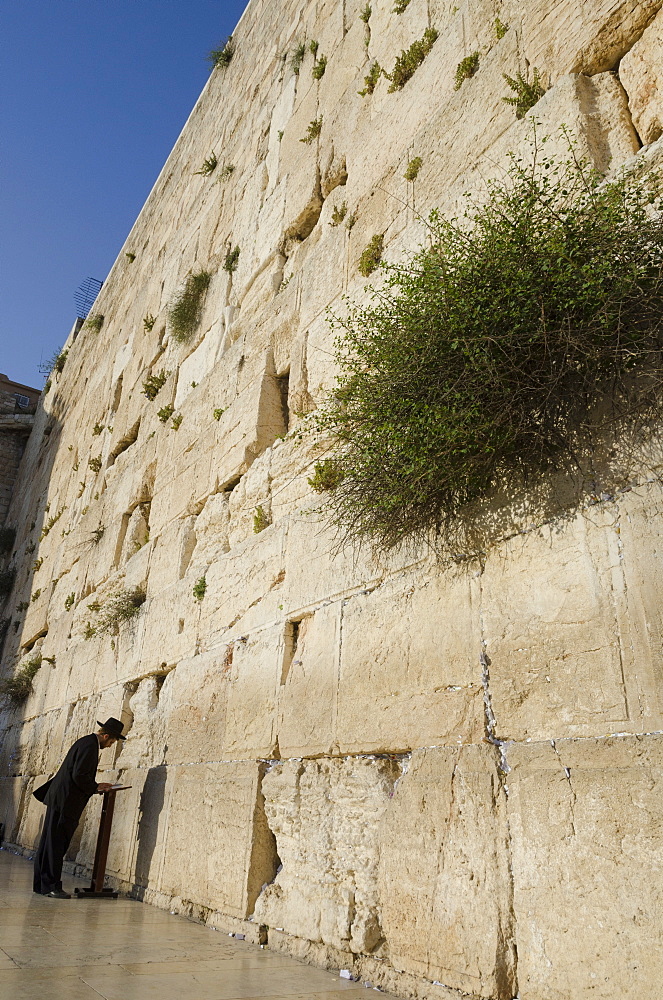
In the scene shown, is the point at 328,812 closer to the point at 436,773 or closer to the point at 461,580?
the point at 436,773

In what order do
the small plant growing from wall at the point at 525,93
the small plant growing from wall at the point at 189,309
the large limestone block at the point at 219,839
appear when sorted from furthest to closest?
the small plant growing from wall at the point at 189,309, the large limestone block at the point at 219,839, the small plant growing from wall at the point at 525,93

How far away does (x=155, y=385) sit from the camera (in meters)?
8.09

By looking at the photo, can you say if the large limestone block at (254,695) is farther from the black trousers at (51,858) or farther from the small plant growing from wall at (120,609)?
the small plant growing from wall at (120,609)

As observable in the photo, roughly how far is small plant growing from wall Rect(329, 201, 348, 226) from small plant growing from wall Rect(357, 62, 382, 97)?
77cm

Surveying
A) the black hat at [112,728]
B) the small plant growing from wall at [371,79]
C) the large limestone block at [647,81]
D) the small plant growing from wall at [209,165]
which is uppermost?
the small plant growing from wall at [209,165]

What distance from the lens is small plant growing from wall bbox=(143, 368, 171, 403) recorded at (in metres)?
7.98

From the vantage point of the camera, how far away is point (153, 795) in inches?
196

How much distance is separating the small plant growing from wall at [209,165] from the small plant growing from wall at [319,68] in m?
2.44

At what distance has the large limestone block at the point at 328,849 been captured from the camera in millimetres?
2986

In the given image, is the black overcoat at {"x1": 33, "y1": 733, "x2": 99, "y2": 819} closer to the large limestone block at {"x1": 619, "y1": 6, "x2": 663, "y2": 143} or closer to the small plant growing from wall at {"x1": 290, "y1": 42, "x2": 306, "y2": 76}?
the large limestone block at {"x1": 619, "y1": 6, "x2": 663, "y2": 143}

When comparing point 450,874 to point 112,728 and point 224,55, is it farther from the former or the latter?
point 224,55

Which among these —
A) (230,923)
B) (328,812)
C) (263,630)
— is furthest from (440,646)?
(230,923)

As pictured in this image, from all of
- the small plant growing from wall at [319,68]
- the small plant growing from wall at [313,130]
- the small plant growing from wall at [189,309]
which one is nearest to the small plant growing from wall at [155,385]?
the small plant growing from wall at [189,309]

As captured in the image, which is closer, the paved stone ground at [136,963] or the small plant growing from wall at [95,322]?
the paved stone ground at [136,963]
